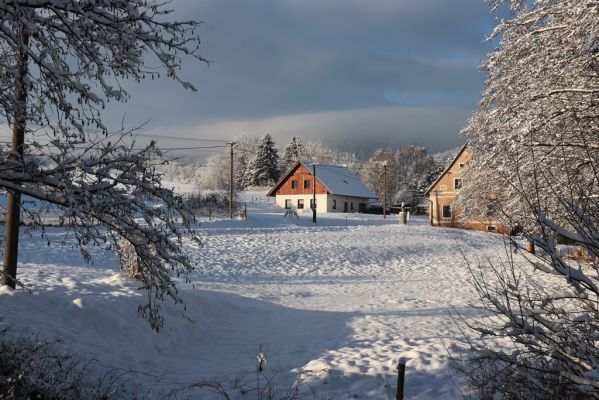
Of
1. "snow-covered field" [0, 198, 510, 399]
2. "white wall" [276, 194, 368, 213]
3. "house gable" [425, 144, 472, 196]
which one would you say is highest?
"house gable" [425, 144, 472, 196]

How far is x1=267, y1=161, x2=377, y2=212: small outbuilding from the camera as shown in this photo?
178 feet

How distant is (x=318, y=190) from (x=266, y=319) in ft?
140

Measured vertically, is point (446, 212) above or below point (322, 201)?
below

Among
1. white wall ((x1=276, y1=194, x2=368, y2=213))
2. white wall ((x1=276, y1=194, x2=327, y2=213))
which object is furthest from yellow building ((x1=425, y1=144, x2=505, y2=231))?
white wall ((x1=276, y1=194, x2=327, y2=213))

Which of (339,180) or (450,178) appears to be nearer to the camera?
(450,178)

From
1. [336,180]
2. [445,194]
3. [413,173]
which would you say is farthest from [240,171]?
[445,194]

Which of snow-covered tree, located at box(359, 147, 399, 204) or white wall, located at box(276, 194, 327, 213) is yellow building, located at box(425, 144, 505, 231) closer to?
white wall, located at box(276, 194, 327, 213)

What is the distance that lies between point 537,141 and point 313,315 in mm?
6921

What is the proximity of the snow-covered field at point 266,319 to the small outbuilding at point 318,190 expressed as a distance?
32.5 m

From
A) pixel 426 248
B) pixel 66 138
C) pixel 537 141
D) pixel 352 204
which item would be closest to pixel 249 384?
pixel 66 138

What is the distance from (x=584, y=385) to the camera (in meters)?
3.00

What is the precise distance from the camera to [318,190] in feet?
180

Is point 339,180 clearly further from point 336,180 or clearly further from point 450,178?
point 450,178

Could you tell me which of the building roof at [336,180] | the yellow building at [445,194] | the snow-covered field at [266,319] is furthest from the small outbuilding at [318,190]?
the snow-covered field at [266,319]
